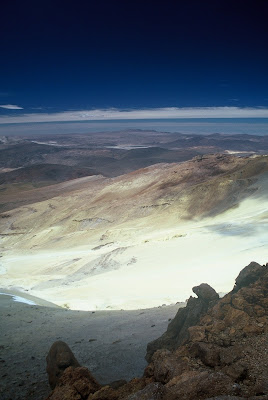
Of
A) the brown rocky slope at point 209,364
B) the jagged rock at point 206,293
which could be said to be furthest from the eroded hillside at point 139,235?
the brown rocky slope at point 209,364

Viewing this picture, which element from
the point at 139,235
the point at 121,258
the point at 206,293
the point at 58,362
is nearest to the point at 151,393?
the point at 58,362

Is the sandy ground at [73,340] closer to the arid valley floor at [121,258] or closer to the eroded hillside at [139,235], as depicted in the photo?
the arid valley floor at [121,258]

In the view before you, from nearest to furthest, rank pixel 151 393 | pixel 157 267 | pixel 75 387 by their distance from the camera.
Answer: pixel 151 393
pixel 75 387
pixel 157 267

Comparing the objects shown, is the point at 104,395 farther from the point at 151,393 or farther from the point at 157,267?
the point at 157,267

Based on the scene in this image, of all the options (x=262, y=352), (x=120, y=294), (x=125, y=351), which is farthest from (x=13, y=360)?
(x=120, y=294)

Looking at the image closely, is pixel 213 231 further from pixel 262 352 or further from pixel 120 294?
pixel 262 352

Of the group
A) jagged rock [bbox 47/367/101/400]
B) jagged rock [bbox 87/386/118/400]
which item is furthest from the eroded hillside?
jagged rock [bbox 87/386/118/400]
